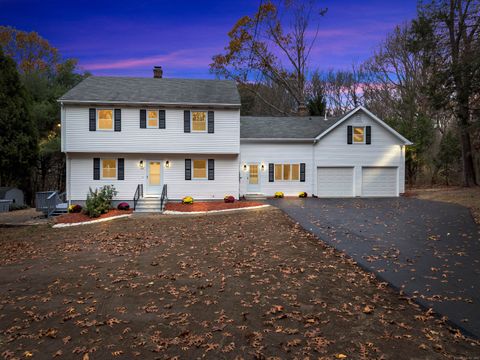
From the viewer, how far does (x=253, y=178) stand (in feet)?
67.2

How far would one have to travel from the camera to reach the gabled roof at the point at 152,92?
17.6 m

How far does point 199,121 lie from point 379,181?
43.2 ft

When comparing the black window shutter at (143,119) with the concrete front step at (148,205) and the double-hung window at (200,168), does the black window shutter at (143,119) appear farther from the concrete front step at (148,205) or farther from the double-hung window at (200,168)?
the concrete front step at (148,205)

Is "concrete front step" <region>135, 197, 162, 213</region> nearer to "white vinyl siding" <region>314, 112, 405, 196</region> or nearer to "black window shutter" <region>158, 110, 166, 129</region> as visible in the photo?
"black window shutter" <region>158, 110, 166, 129</region>

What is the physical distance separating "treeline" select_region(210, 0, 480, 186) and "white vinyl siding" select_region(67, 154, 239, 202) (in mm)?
11356

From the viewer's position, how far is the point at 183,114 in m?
18.1

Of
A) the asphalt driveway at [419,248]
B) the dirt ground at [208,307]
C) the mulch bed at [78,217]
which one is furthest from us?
the mulch bed at [78,217]

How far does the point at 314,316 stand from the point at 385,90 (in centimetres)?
3577

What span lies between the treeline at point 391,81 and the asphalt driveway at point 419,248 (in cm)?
946

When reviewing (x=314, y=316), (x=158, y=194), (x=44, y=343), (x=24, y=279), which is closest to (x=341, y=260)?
(x=314, y=316)

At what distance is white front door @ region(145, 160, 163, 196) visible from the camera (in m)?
18.4

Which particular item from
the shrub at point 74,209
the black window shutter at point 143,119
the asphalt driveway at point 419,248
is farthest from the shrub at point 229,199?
the shrub at point 74,209

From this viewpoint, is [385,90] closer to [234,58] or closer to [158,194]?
[234,58]

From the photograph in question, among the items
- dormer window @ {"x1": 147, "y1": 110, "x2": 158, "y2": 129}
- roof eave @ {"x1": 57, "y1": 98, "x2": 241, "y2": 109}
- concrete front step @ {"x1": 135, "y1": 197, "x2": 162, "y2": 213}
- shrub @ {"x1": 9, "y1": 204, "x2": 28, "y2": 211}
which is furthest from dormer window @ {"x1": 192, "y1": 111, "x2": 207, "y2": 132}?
shrub @ {"x1": 9, "y1": 204, "x2": 28, "y2": 211}
